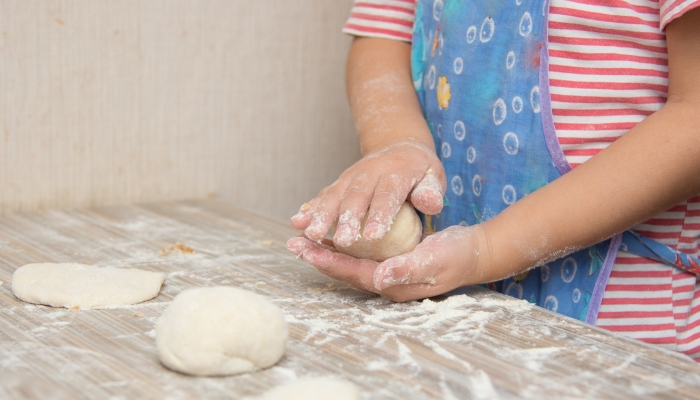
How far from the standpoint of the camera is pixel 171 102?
1468 millimetres

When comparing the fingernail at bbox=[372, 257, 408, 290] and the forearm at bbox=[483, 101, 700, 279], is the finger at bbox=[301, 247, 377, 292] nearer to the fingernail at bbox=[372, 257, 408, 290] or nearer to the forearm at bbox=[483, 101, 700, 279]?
the fingernail at bbox=[372, 257, 408, 290]

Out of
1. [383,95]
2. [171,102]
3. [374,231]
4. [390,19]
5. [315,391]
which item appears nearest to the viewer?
[315,391]

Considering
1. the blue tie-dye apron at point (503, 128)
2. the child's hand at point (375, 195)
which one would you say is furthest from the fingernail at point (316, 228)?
the blue tie-dye apron at point (503, 128)

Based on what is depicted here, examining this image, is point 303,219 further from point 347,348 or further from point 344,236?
point 347,348

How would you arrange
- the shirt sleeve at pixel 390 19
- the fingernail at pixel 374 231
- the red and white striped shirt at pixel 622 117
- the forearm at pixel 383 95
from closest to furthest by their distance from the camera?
the fingernail at pixel 374 231, the red and white striped shirt at pixel 622 117, the forearm at pixel 383 95, the shirt sleeve at pixel 390 19

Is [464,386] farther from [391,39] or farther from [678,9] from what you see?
[391,39]

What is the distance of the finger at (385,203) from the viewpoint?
2.70 ft

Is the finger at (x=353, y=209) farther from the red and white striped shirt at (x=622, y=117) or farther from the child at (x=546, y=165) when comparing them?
the red and white striped shirt at (x=622, y=117)

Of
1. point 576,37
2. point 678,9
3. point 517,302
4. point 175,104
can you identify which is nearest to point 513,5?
point 576,37

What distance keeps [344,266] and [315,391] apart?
29cm

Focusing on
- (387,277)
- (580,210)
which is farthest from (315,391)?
(580,210)

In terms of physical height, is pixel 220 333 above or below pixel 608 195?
below

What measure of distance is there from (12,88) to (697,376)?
120 centimetres

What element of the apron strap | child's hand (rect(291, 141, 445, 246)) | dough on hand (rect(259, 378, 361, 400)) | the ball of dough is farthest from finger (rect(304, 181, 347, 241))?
the apron strap
